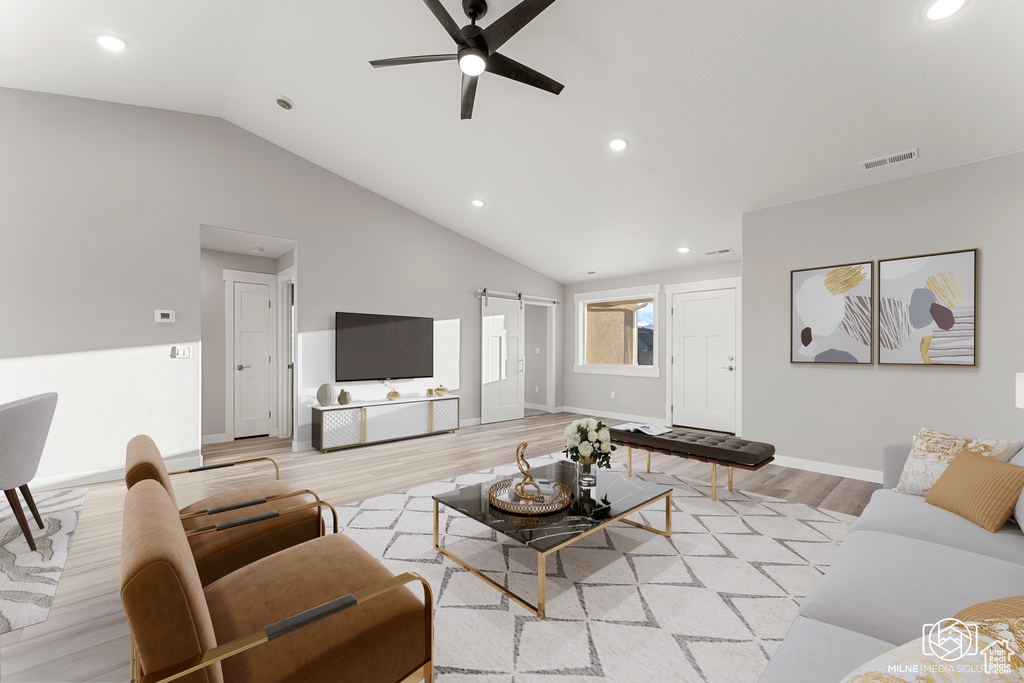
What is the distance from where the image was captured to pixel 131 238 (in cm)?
392

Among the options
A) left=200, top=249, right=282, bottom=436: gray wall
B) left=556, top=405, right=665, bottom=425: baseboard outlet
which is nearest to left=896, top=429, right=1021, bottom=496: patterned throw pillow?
left=556, top=405, right=665, bottom=425: baseboard outlet

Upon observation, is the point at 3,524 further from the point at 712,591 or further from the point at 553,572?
the point at 712,591

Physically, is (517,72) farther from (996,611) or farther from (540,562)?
(996,611)

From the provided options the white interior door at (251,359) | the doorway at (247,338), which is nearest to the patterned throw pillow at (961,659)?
the doorway at (247,338)

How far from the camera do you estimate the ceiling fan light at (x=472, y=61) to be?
7.51 ft

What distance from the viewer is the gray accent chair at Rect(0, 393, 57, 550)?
2305 millimetres

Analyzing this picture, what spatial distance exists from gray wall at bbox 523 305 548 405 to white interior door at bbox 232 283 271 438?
4.31 m

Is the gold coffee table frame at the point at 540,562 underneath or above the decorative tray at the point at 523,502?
underneath

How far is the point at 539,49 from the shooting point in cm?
288

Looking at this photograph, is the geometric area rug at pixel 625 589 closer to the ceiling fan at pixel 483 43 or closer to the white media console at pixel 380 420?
the white media console at pixel 380 420

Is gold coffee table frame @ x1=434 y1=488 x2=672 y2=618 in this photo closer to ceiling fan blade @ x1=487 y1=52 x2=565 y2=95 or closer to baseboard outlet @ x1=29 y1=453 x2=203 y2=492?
ceiling fan blade @ x1=487 y1=52 x2=565 y2=95

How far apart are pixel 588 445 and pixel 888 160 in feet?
10.9

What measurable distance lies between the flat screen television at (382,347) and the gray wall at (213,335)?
3.97 feet

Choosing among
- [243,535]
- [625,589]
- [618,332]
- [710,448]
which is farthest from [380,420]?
[618,332]
